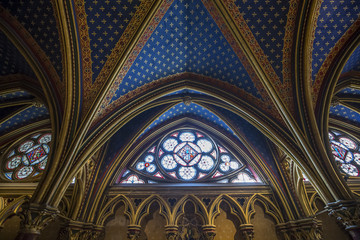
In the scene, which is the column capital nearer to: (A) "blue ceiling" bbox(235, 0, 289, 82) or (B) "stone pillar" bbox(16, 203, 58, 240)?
(B) "stone pillar" bbox(16, 203, 58, 240)

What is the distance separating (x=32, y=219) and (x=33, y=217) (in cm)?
5

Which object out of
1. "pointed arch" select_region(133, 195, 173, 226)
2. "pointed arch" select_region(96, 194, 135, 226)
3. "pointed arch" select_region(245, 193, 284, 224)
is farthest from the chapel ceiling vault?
"pointed arch" select_region(133, 195, 173, 226)

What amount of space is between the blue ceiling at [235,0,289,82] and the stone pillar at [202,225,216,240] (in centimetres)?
583

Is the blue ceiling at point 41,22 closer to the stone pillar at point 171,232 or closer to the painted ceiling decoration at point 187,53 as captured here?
the painted ceiling decoration at point 187,53

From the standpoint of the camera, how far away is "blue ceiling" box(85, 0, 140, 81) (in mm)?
6539

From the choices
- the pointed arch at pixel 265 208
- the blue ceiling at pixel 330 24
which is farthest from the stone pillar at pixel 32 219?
the blue ceiling at pixel 330 24

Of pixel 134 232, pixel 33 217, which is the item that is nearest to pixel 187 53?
pixel 33 217

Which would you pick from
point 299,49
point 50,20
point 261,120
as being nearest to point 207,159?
point 261,120

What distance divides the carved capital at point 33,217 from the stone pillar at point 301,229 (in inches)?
302


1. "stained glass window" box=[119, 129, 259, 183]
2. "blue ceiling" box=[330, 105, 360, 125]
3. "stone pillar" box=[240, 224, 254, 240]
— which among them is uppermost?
"blue ceiling" box=[330, 105, 360, 125]

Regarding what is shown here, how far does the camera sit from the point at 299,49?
6871mm

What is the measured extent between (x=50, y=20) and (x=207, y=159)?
25.8 feet

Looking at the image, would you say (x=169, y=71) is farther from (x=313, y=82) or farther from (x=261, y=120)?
(x=313, y=82)

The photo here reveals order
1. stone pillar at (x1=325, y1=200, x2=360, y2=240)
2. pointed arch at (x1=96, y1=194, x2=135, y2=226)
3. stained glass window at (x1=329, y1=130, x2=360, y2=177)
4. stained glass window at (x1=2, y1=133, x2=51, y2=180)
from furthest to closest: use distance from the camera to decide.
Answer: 1. stained glass window at (x1=329, y1=130, x2=360, y2=177)
2. stained glass window at (x1=2, y1=133, x2=51, y2=180)
3. pointed arch at (x1=96, y1=194, x2=135, y2=226)
4. stone pillar at (x1=325, y1=200, x2=360, y2=240)
